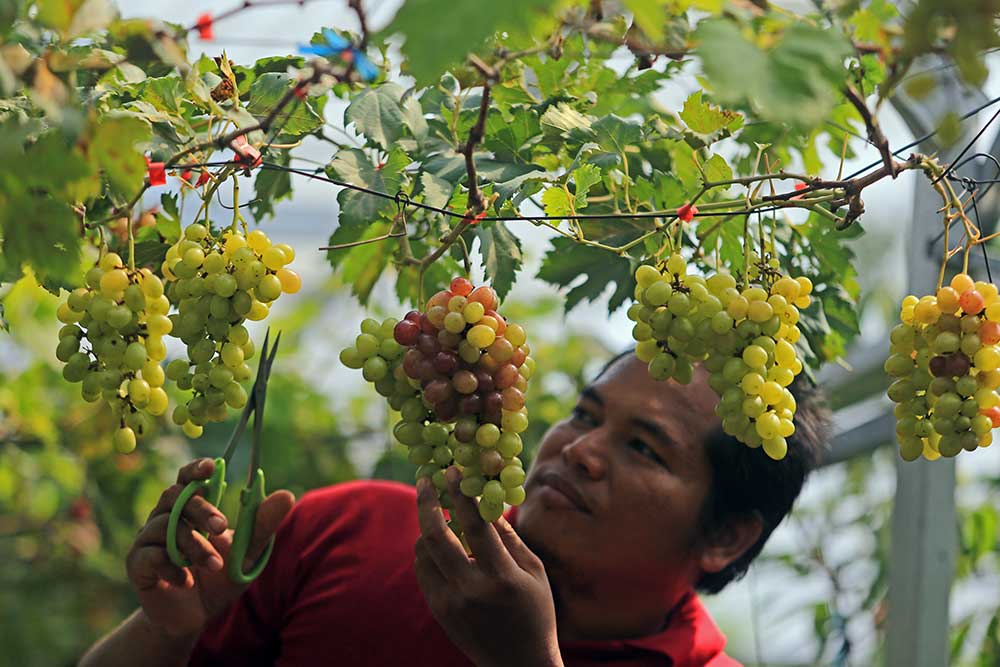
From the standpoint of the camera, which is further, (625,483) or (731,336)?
(625,483)

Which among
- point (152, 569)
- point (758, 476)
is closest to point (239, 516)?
point (152, 569)

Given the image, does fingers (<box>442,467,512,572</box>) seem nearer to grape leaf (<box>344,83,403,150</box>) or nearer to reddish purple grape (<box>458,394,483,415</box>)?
reddish purple grape (<box>458,394,483,415</box>)

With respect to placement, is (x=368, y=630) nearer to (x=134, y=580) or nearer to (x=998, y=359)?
(x=134, y=580)

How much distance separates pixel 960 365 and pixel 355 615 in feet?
2.72

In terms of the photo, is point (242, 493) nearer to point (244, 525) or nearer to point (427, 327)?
point (244, 525)

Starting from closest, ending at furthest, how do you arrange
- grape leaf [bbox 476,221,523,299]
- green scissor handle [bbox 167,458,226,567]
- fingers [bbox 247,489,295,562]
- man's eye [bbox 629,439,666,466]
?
grape leaf [bbox 476,221,523,299]
green scissor handle [bbox 167,458,226,567]
fingers [bbox 247,489,295,562]
man's eye [bbox 629,439,666,466]

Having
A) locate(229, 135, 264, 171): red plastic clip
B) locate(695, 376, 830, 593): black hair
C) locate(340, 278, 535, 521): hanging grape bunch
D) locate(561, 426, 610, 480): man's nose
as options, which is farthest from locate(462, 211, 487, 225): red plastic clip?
locate(695, 376, 830, 593): black hair

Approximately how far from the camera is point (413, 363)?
0.83 m

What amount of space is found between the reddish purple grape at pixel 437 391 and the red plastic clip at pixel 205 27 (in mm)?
289

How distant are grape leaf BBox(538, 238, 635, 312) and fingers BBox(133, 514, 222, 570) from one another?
425mm

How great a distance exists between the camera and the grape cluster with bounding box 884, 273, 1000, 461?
2.62ft

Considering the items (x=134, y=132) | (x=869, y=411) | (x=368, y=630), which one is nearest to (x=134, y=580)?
(x=368, y=630)

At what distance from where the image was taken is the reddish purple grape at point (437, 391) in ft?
2.68

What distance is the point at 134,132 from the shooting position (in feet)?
2.16
